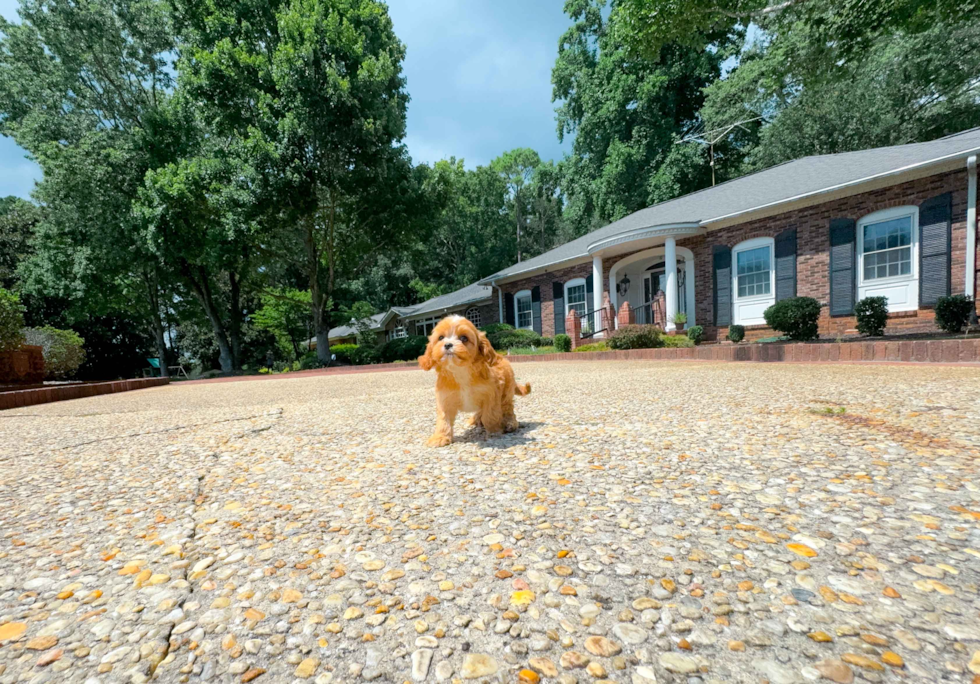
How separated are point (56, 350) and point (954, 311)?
2404cm

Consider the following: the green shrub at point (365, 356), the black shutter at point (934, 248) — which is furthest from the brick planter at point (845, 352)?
the green shrub at point (365, 356)

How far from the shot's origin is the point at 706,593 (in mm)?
1314

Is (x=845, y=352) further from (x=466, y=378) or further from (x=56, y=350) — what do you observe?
(x=56, y=350)

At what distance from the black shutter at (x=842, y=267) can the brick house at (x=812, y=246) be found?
1.0 inches

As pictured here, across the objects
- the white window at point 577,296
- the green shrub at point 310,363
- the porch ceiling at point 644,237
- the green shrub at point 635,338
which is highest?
the porch ceiling at point 644,237

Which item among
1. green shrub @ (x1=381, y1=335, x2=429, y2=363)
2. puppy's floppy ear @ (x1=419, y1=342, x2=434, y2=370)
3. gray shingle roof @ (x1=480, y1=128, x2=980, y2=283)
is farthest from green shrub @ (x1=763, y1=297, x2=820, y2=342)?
→ green shrub @ (x1=381, y1=335, x2=429, y2=363)

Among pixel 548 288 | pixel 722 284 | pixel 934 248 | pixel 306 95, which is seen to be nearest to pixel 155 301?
pixel 306 95

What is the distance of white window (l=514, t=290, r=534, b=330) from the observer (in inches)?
791

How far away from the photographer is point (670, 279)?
A: 13.6 meters

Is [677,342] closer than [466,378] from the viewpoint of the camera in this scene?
No

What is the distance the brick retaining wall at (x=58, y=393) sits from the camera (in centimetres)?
700

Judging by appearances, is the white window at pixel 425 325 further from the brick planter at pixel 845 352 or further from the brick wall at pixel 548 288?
the brick planter at pixel 845 352

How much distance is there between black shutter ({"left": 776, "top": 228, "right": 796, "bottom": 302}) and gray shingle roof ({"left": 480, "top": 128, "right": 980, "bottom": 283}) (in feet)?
3.64

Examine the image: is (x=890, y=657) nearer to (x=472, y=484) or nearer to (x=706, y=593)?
(x=706, y=593)
